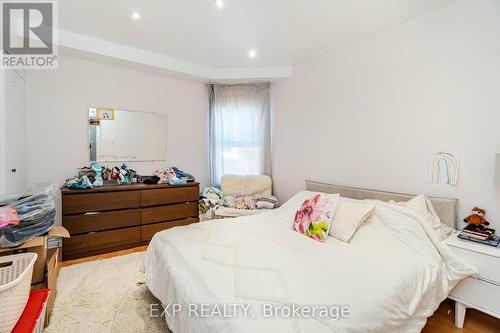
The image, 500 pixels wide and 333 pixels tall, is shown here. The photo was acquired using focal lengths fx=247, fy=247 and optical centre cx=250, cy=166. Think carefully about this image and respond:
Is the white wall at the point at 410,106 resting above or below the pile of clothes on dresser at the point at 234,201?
above

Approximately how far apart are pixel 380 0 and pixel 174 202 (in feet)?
10.7

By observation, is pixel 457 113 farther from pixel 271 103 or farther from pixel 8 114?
pixel 8 114

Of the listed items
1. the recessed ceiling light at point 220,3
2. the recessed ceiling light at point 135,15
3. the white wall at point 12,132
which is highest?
the recessed ceiling light at point 135,15

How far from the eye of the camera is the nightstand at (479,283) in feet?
5.49

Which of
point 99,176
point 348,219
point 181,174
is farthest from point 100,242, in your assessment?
point 348,219

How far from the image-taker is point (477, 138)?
6.61ft

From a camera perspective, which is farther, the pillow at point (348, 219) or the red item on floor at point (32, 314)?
the pillow at point (348, 219)

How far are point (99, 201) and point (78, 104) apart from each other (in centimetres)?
132

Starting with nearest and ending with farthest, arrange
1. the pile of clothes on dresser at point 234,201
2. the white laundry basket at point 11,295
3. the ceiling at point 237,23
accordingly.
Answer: the white laundry basket at point 11,295 → the ceiling at point 237,23 → the pile of clothes on dresser at point 234,201

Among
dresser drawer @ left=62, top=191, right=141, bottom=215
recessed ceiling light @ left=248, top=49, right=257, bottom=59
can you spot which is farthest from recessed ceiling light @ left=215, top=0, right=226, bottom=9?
dresser drawer @ left=62, top=191, right=141, bottom=215

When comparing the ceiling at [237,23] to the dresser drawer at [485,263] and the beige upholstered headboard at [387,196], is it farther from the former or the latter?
the dresser drawer at [485,263]

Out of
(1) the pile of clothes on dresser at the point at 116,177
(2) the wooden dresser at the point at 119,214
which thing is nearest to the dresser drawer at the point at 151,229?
(2) the wooden dresser at the point at 119,214

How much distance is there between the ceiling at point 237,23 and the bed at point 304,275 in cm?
177

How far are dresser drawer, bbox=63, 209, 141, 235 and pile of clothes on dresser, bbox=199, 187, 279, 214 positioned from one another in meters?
0.92
